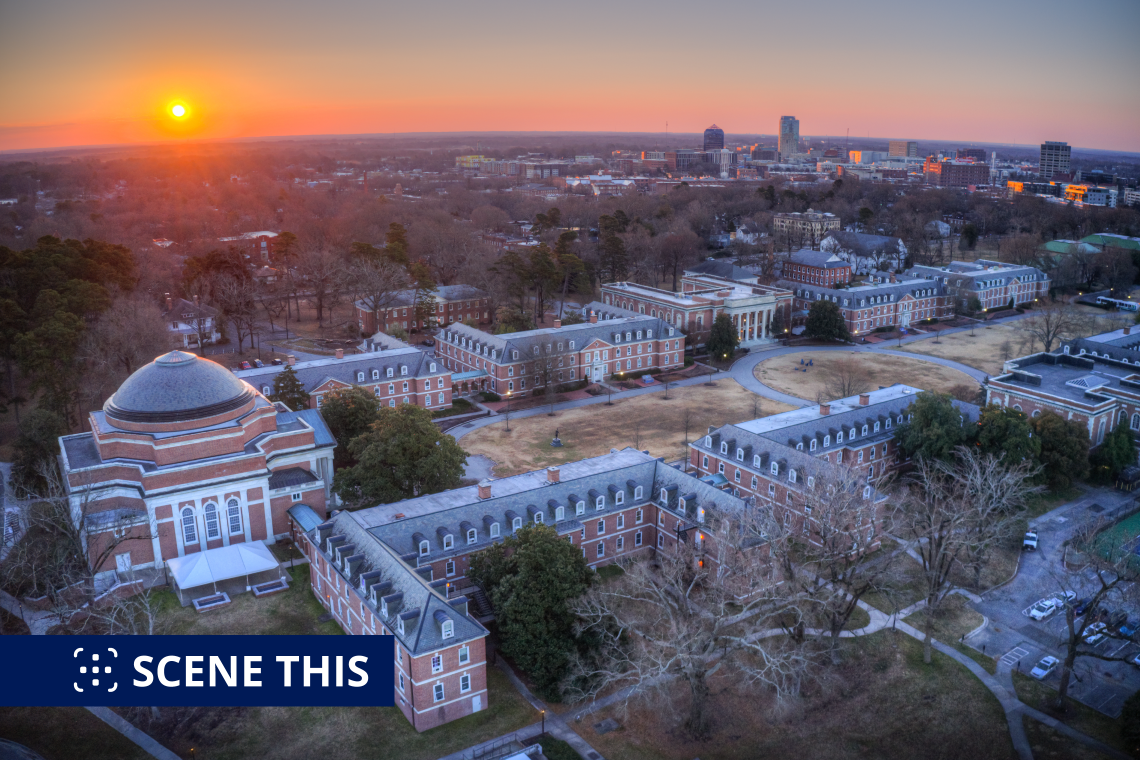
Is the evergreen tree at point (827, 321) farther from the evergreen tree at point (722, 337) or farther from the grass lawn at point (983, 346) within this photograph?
the evergreen tree at point (722, 337)

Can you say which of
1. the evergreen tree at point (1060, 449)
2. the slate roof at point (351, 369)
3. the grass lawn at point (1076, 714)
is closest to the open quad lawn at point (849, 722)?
the grass lawn at point (1076, 714)

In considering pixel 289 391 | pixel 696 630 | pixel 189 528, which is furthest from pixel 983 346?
pixel 189 528

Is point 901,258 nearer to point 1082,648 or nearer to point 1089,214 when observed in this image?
point 1089,214

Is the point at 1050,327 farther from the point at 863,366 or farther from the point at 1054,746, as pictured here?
the point at 1054,746

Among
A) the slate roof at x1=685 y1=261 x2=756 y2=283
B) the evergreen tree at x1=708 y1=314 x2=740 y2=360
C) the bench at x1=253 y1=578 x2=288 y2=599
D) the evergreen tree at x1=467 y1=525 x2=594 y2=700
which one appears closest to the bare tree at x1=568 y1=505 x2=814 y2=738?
the evergreen tree at x1=467 y1=525 x2=594 y2=700

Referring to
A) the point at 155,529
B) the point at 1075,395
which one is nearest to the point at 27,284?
the point at 155,529

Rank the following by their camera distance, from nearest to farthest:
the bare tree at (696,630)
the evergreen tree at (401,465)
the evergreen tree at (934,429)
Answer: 1. the bare tree at (696,630)
2. the evergreen tree at (401,465)
3. the evergreen tree at (934,429)
